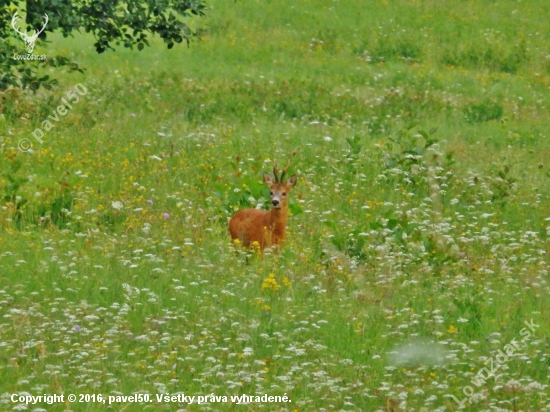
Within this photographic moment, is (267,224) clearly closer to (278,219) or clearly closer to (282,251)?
(278,219)

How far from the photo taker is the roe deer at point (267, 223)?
1017 cm

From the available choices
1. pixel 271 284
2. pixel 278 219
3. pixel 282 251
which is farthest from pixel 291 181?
pixel 271 284

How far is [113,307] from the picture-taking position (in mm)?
8016

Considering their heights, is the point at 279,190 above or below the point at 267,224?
above

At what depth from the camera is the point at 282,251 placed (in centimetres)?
1019

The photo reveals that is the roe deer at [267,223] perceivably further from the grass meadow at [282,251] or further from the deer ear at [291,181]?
the grass meadow at [282,251]

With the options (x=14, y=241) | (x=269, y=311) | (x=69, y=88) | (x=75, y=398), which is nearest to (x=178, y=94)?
(x=69, y=88)

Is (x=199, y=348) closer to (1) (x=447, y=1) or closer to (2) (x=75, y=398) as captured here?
(2) (x=75, y=398)

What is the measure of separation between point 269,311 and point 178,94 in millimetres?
10795

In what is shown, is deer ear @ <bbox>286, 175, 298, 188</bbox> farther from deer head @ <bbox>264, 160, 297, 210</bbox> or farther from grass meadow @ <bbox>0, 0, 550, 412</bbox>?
grass meadow @ <bbox>0, 0, 550, 412</bbox>

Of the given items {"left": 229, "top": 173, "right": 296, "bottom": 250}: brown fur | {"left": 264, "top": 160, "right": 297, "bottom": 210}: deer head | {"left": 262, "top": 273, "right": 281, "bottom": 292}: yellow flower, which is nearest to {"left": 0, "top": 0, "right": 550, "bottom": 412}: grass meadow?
{"left": 262, "top": 273, "right": 281, "bottom": 292}: yellow flower

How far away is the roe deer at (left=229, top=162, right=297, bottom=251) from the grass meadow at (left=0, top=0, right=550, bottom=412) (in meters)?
0.18

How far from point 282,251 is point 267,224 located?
12.4 inches

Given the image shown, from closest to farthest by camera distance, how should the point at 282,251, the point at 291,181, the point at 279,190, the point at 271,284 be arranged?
1. the point at 271,284
2. the point at 282,251
3. the point at 279,190
4. the point at 291,181
